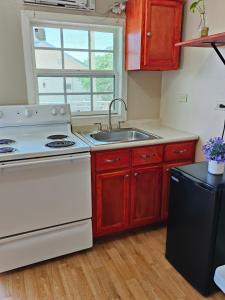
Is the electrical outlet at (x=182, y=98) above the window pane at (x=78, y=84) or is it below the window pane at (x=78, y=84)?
below

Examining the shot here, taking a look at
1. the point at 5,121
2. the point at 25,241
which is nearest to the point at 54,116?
the point at 5,121

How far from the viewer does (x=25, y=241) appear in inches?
73.8

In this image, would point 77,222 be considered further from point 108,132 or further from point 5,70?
point 5,70

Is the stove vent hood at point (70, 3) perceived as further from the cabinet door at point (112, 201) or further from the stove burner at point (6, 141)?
the cabinet door at point (112, 201)

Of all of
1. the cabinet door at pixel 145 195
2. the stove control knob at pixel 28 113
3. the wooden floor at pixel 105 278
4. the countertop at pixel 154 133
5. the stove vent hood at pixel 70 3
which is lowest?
the wooden floor at pixel 105 278

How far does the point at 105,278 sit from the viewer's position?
6.14 ft

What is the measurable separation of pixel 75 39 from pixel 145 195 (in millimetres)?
1625

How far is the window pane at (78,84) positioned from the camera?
2537 millimetres

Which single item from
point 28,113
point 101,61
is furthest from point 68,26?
point 28,113

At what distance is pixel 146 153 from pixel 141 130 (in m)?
0.45

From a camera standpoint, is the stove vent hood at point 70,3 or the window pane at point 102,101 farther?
the window pane at point 102,101

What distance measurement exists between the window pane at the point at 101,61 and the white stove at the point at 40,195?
2.89 ft

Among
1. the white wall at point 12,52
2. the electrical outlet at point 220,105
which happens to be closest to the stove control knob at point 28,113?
the white wall at point 12,52

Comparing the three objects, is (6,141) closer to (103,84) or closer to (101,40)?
(103,84)
